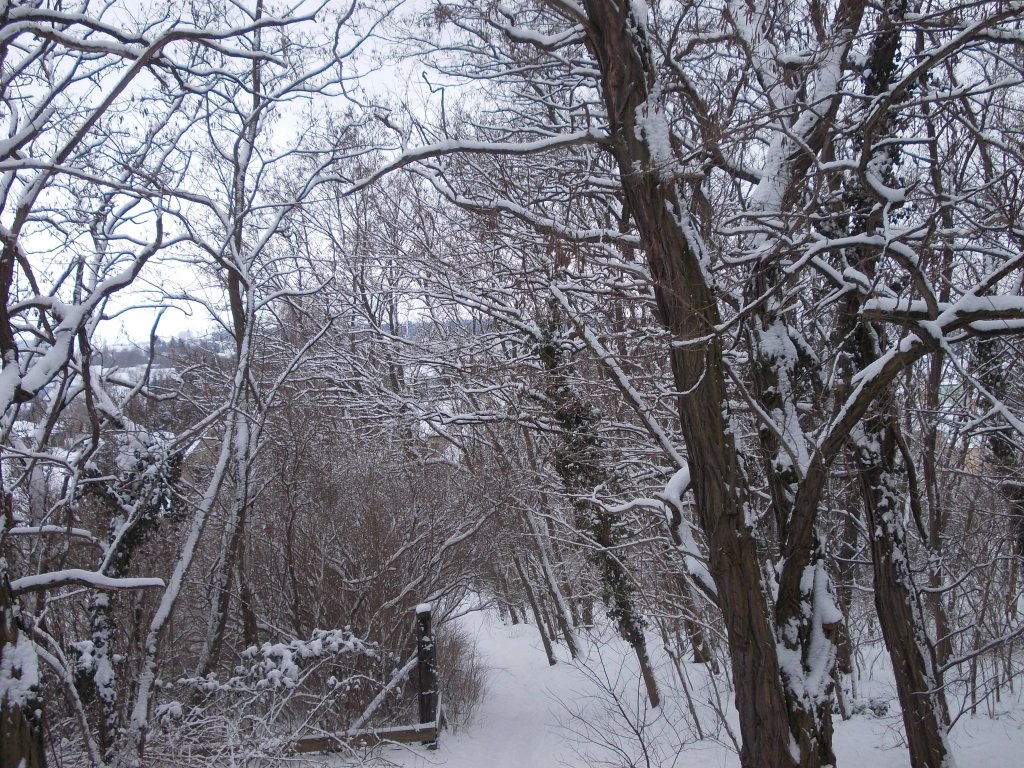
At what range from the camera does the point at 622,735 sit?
28.5 ft

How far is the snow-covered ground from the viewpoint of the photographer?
7754mm

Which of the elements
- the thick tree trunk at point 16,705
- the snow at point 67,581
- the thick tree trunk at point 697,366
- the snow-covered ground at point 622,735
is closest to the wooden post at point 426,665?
the snow-covered ground at point 622,735

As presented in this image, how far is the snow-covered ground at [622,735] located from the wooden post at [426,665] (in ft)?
1.44

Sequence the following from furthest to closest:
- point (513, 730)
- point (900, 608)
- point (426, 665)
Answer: point (513, 730) < point (426, 665) < point (900, 608)

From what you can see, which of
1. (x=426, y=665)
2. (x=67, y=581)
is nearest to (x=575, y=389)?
(x=426, y=665)

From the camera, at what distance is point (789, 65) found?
489 centimetres

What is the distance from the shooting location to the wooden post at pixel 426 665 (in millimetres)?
8312

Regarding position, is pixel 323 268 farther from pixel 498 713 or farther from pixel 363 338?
pixel 498 713

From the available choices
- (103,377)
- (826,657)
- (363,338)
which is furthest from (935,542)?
(363,338)

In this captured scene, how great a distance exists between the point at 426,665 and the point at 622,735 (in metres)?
2.58

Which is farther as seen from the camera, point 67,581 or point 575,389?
point 575,389

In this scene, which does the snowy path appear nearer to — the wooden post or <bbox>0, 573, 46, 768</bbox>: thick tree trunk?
the wooden post

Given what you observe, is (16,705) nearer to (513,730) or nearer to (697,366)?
(697,366)

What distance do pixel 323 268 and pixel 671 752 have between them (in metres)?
10.5
